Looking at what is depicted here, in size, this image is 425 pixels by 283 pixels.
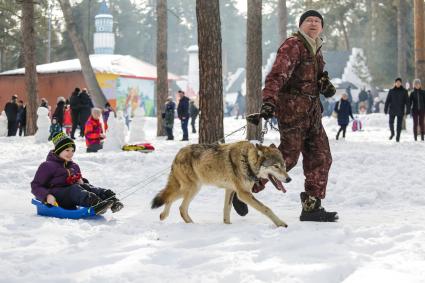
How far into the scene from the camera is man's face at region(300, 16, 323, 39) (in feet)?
18.8

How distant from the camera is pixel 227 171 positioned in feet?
18.4

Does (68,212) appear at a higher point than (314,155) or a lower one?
lower

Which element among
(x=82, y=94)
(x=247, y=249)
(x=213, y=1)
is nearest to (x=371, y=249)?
(x=247, y=249)

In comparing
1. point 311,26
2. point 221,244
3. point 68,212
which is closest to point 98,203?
point 68,212

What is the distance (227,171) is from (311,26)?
1.65m

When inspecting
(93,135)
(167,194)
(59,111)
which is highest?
(59,111)

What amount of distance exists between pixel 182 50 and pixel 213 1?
75373 mm

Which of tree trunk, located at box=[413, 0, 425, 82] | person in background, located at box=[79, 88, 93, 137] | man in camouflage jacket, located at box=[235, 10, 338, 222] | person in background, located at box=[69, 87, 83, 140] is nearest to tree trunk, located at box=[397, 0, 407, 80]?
tree trunk, located at box=[413, 0, 425, 82]

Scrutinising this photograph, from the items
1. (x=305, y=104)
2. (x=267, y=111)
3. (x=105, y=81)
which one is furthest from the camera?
(x=105, y=81)

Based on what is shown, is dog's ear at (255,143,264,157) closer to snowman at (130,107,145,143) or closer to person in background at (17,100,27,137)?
snowman at (130,107,145,143)

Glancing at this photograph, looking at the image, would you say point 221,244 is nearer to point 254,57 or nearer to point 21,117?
point 254,57

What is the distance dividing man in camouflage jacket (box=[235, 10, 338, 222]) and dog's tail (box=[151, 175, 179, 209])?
1.15 m

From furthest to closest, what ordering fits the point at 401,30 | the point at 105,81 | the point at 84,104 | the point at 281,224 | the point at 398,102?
1. the point at 105,81
2. the point at 401,30
3. the point at 84,104
4. the point at 398,102
5. the point at 281,224

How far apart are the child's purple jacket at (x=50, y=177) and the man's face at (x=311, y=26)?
293 cm
